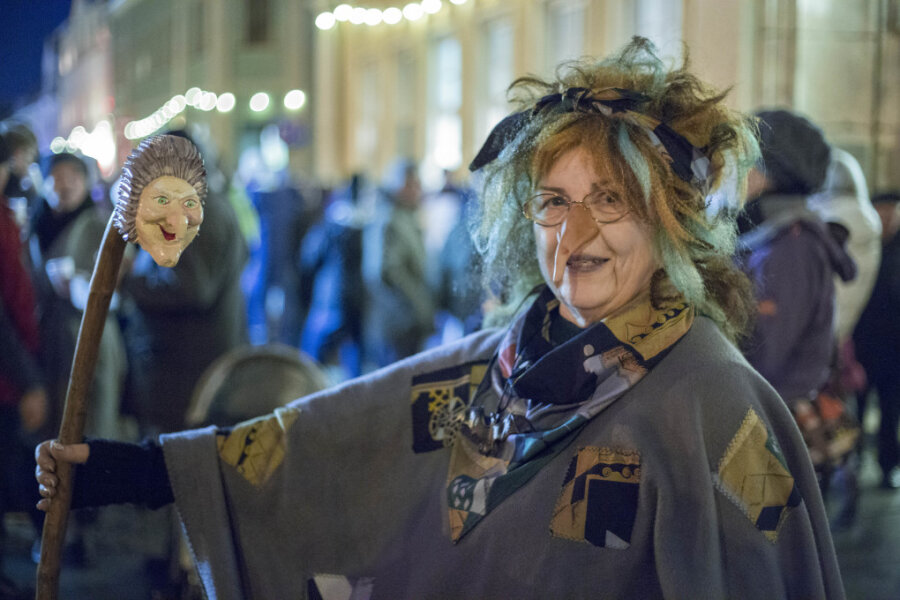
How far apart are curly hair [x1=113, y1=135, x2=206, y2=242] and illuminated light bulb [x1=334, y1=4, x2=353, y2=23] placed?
17.1 meters

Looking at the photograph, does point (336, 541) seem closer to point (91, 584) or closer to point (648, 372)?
point (648, 372)

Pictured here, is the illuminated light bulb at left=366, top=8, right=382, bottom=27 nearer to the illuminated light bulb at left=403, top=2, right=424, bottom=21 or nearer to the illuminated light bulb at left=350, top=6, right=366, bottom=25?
the illuminated light bulb at left=350, top=6, right=366, bottom=25

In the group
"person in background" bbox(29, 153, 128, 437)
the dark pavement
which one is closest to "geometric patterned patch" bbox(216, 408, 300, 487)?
the dark pavement

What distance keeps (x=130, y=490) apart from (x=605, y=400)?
1.02 meters

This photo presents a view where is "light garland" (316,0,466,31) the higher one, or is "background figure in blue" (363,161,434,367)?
"light garland" (316,0,466,31)

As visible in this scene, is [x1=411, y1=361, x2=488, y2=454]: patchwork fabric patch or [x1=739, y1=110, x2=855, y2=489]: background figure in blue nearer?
[x1=411, y1=361, x2=488, y2=454]: patchwork fabric patch

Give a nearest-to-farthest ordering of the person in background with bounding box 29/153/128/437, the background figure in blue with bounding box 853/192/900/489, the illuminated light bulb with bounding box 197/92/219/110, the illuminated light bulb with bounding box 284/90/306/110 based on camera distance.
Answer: the person in background with bounding box 29/153/128/437, the background figure in blue with bounding box 853/192/900/489, the illuminated light bulb with bounding box 284/90/306/110, the illuminated light bulb with bounding box 197/92/219/110

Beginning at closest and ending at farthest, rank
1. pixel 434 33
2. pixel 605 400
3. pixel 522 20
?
pixel 605 400
pixel 522 20
pixel 434 33

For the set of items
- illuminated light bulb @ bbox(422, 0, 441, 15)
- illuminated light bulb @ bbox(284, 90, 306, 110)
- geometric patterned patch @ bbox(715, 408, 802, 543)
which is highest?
illuminated light bulb @ bbox(422, 0, 441, 15)

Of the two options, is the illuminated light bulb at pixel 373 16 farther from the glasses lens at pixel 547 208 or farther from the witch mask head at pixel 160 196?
the witch mask head at pixel 160 196

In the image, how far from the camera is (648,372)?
1.94 meters

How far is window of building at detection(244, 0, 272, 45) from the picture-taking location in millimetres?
27281

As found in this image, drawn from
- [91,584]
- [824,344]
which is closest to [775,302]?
[824,344]

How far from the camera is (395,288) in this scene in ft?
23.5
